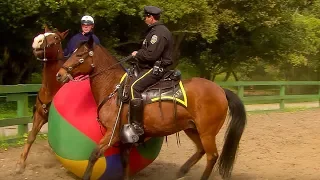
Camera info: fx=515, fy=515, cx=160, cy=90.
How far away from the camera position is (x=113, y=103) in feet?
24.2

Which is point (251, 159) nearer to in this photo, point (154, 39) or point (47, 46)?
point (154, 39)

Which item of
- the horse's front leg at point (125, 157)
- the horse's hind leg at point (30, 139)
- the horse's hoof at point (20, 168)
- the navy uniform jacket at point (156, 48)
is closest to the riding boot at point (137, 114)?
the horse's front leg at point (125, 157)

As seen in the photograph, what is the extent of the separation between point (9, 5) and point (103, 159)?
1128cm

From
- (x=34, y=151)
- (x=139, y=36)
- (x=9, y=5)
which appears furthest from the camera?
(x=139, y=36)

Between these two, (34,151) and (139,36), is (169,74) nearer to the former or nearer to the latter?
(34,151)

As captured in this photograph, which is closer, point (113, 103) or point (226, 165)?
point (113, 103)

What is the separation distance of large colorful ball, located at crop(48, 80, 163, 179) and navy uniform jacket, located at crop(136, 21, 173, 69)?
40.2 inches

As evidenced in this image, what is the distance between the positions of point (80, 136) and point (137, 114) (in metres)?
0.87

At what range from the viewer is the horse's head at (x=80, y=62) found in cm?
730

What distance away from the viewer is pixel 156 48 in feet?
24.0

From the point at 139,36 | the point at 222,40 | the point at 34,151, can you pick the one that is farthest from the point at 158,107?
the point at 222,40

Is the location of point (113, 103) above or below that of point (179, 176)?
above

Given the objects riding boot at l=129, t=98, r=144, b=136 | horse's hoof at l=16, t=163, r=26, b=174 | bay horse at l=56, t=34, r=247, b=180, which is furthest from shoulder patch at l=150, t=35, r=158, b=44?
horse's hoof at l=16, t=163, r=26, b=174

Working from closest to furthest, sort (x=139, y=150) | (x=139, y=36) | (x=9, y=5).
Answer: (x=139, y=150)
(x=9, y=5)
(x=139, y=36)
